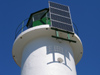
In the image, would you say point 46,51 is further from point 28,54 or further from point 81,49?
point 81,49

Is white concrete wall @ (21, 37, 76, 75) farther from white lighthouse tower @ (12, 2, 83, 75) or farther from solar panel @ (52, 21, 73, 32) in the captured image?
solar panel @ (52, 21, 73, 32)

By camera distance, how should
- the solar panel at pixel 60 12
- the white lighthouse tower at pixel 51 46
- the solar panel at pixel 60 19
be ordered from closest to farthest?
the white lighthouse tower at pixel 51 46 < the solar panel at pixel 60 19 < the solar panel at pixel 60 12

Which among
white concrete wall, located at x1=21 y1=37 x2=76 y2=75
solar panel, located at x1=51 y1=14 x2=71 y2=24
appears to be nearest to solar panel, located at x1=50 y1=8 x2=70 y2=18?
solar panel, located at x1=51 y1=14 x2=71 y2=24

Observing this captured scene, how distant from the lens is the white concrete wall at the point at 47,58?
40.4 ft

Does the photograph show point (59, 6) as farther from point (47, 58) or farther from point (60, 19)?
point (47, 58)

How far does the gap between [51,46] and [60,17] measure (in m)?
2.29

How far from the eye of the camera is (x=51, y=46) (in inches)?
528

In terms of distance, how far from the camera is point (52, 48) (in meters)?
13.3

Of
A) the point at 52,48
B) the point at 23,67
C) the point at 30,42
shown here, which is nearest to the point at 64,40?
the point at 52,48

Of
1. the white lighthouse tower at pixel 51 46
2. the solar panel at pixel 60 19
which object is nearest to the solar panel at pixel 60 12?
the white lighthouse tower at pixel 51 46

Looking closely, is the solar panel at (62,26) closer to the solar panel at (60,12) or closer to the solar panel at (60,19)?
the solar panel at (60,19)

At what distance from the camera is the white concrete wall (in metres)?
12.3

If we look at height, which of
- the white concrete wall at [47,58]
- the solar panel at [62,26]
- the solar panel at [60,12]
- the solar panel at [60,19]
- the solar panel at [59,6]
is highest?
the solar panel at [59,6]

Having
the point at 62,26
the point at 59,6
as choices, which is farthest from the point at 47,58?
the point at 59,6
